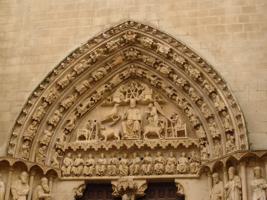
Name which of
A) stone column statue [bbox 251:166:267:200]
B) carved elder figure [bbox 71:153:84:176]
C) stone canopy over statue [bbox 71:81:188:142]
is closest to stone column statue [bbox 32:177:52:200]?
carved elder figure [bbox 71:153:84:176]

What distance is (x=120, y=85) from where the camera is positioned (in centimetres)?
938

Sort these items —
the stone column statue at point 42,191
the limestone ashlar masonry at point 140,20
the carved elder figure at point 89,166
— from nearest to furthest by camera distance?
the stone column statue at point 42,191
the limestone ashlar masonry at point 140,20
the carved elder figure at point 89,166

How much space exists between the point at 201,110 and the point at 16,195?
2943mm

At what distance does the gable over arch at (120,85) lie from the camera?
8.39 meters

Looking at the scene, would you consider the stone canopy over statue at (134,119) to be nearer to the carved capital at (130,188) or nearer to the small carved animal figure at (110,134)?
the small carved animal figure at (110,134)

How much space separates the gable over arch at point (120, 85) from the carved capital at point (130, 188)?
2.71ft

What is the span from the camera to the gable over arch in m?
8.39

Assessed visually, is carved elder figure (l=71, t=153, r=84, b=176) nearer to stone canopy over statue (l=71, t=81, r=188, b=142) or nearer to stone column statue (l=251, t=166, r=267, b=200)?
stone canopy over statue (l=71, t=81, r=188, b=142)

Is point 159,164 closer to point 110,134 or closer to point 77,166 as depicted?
point 110,134

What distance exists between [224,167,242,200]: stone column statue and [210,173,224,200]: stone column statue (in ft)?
0.39

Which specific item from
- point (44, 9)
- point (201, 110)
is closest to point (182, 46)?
point (201, 110)

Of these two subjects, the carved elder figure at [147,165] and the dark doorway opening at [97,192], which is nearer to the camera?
the carved elder figure at [147,165]

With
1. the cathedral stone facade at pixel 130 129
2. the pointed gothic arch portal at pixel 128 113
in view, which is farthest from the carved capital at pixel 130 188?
the pointed gothic arch portal at pixel 128 113

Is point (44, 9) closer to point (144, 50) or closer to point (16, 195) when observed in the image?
point (144, 50)
